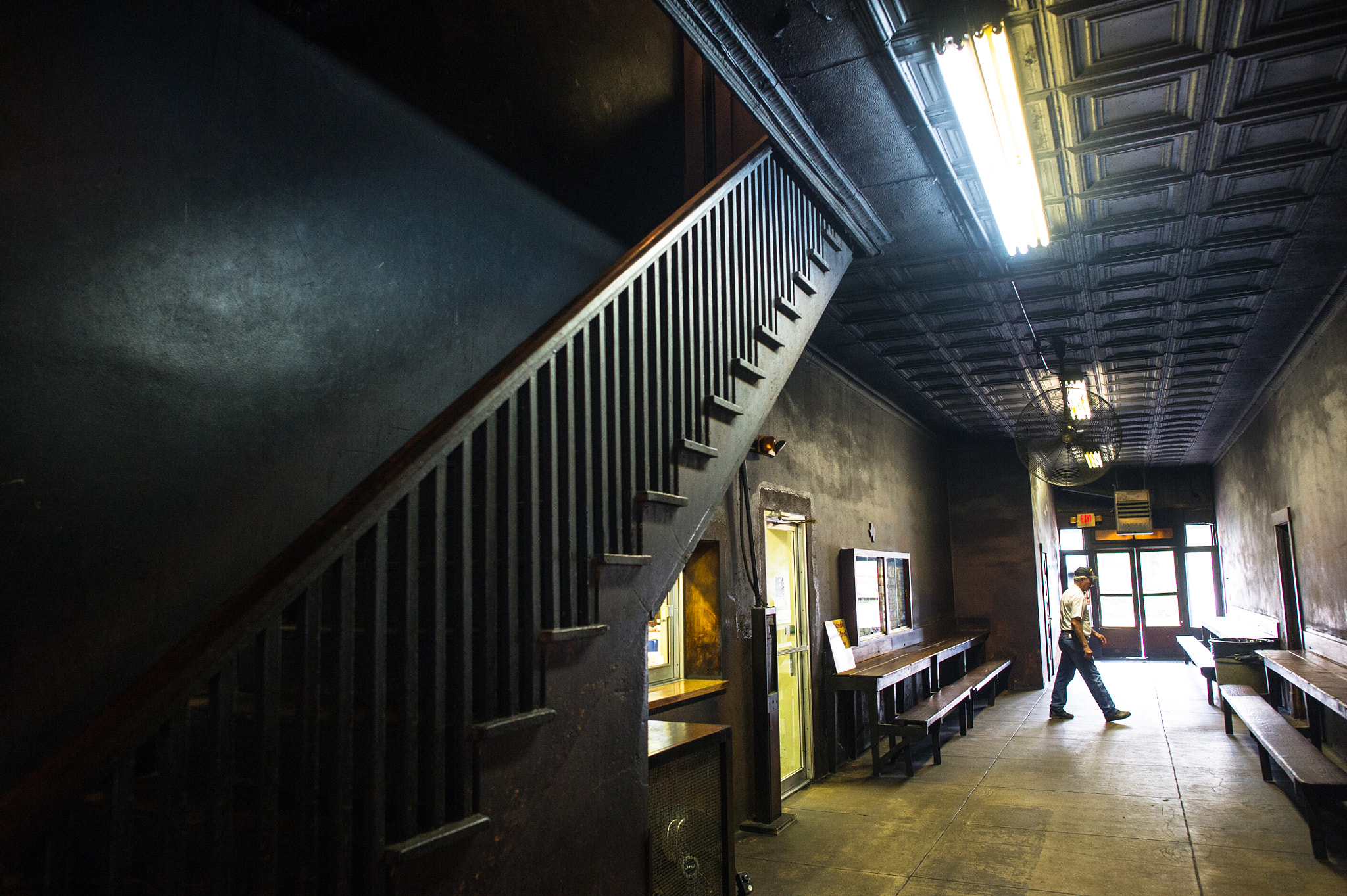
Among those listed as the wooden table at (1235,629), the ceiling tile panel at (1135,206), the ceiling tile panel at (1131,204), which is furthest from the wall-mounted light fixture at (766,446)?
the wooden table at (1235,629)

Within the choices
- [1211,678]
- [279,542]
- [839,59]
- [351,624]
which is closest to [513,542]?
[351,624]

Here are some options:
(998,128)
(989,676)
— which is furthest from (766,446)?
(989,676)

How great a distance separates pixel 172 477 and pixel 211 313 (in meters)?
0.49

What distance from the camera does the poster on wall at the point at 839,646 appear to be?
22.8 ft

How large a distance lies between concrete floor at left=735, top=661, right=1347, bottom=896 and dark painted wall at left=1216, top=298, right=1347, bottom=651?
5.17 feet

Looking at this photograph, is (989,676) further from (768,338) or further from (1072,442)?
(768,338)

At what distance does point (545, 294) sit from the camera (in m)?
3.86

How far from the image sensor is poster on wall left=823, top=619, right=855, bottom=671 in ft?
22.8

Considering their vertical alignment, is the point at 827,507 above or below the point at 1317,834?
above

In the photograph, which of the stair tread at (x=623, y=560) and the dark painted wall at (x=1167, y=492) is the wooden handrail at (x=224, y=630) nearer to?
the stair tread at (x=623, y=560)

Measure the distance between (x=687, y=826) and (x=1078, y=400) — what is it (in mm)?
5472

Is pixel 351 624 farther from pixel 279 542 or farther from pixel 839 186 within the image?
pixel 839 186

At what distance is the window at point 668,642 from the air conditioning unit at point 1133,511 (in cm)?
1105

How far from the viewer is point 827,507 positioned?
7.39m
